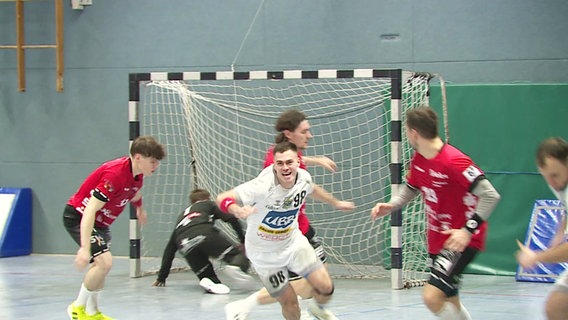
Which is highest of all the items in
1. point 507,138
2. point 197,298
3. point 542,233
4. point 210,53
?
point 210,53

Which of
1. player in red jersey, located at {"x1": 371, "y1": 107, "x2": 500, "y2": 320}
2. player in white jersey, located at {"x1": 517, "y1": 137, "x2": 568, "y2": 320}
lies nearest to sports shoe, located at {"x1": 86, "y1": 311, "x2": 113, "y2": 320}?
player in red jersey, located at {"x1": 371, "y1": 107, "x2": 500, "y2": 320}

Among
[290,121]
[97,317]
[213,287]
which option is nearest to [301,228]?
[290,121]

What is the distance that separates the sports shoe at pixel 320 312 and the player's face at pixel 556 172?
7.82ft

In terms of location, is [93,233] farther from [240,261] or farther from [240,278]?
[240,261]

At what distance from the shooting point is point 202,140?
11.9 meters

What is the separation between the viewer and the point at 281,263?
21.3ft

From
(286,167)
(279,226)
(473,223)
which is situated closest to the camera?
(473,223)

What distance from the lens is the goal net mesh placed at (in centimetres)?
1135

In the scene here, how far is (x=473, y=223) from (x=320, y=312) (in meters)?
1.82

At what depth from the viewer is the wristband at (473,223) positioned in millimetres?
5793

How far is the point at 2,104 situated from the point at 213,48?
3.58 metres

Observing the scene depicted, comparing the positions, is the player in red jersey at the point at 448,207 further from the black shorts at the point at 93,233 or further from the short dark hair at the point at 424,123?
the black shorts at the point at 93,233

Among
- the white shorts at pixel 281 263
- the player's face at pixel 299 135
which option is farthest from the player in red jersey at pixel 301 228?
the white shorts at pixel 281 263

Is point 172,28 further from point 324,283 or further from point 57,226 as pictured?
point 324,283
